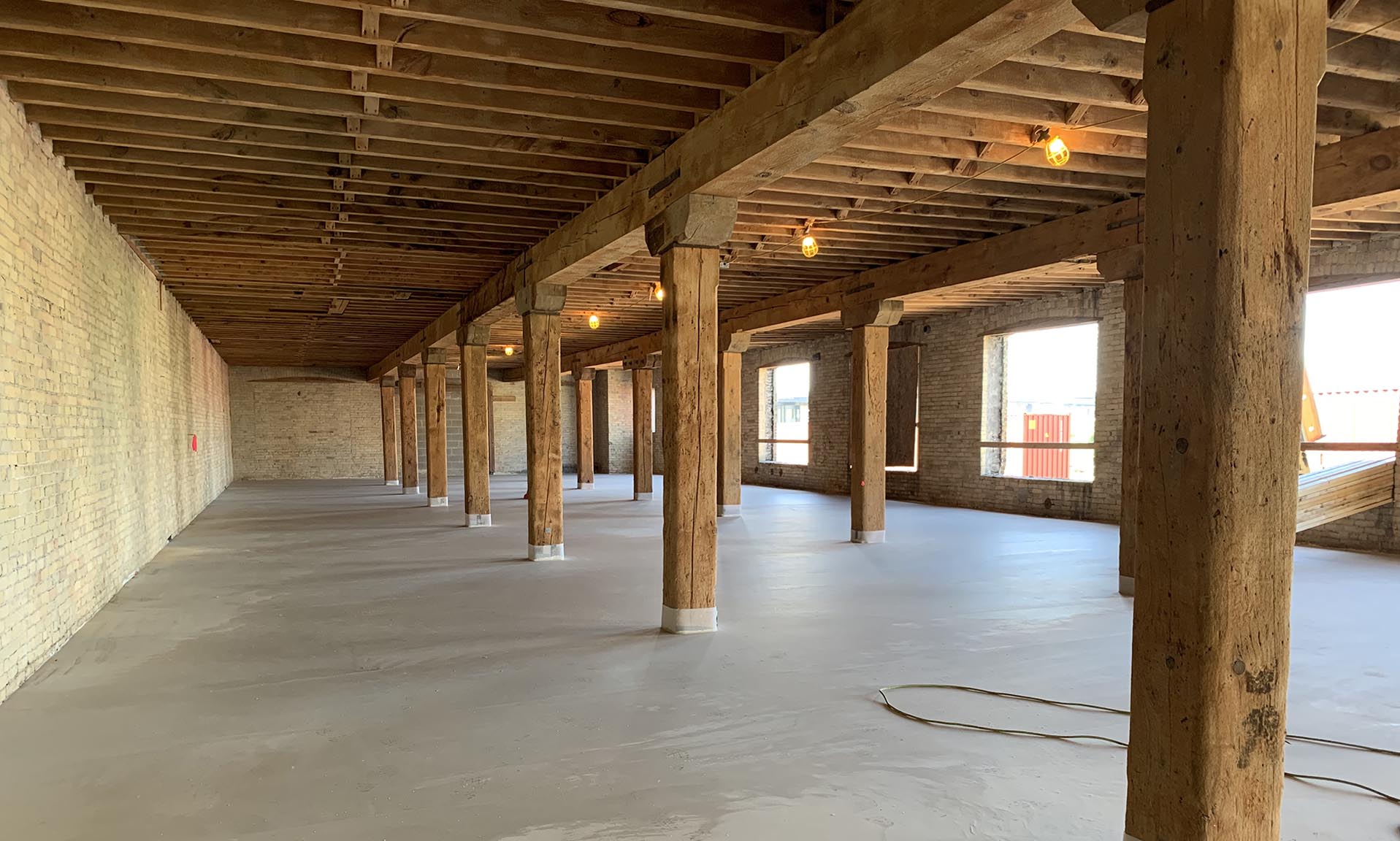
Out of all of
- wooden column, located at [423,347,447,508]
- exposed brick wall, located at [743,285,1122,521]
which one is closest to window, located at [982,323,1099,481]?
exposed brick wall, located at [743,285,1122,521]

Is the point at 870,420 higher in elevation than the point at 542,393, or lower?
lower

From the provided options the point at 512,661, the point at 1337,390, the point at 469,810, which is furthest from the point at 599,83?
the point at 1337,390

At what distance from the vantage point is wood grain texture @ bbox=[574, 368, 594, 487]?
55.4 feet

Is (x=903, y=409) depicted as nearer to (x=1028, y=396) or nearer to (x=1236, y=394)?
(x=1028, y=396)

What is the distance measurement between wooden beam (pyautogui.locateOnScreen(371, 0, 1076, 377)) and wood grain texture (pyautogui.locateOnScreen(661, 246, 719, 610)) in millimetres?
486

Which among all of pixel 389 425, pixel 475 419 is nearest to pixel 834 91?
pixel 475 419

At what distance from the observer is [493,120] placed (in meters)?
4.91

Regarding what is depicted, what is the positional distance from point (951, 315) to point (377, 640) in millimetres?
11117

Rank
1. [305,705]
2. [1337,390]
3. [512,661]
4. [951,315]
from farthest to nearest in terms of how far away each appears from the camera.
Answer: [951,315]
[1337,390]
[512,661]
[305,705]

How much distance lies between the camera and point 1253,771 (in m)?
2.05

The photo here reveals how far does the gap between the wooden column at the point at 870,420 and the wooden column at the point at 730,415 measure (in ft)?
9.35

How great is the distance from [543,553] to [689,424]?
3.57 metres

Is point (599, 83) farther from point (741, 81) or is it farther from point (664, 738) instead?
point (664, 738)

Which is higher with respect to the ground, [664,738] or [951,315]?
[951,315]
